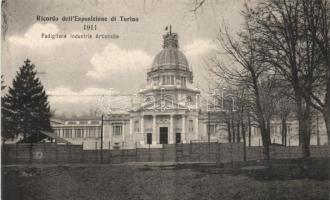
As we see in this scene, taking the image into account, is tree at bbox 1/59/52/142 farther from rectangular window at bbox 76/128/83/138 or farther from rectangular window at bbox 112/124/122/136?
rectangular window at bbox 112/124/122/136

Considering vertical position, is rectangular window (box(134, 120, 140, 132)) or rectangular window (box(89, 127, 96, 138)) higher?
rectangular window (box(134, 120, 140, 132))

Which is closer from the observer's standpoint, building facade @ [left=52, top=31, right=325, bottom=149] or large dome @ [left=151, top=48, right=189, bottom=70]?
building facade @ [left=52, top=31, right=325, bottom=149]

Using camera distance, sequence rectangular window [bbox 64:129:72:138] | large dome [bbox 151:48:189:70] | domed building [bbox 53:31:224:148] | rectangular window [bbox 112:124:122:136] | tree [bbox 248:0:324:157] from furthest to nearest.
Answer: rectangular window [bbox 112:124:122:136] → large dome [bbox 151:48:189:70] → domed building [bbox 53:31:224:148] → rectangular window [bbox 64:129:72:138] → tree [bbox 248:0:324:157]

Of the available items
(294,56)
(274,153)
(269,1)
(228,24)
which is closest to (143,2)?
(228,24)

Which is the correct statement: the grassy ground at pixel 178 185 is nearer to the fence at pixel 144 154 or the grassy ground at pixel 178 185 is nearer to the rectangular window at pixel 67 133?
the fence at pixel 144 154

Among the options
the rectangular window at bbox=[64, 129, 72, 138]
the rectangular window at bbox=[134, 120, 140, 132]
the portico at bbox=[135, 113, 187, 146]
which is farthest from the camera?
the rectangular window at bbox=[134, 120, 140, 132]

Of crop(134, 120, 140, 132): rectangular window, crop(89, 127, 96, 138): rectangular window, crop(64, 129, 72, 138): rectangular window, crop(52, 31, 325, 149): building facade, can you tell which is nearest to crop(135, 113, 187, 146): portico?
crop(52, 31, 325, 149): building facade

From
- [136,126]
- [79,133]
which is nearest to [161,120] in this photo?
[136,126]
